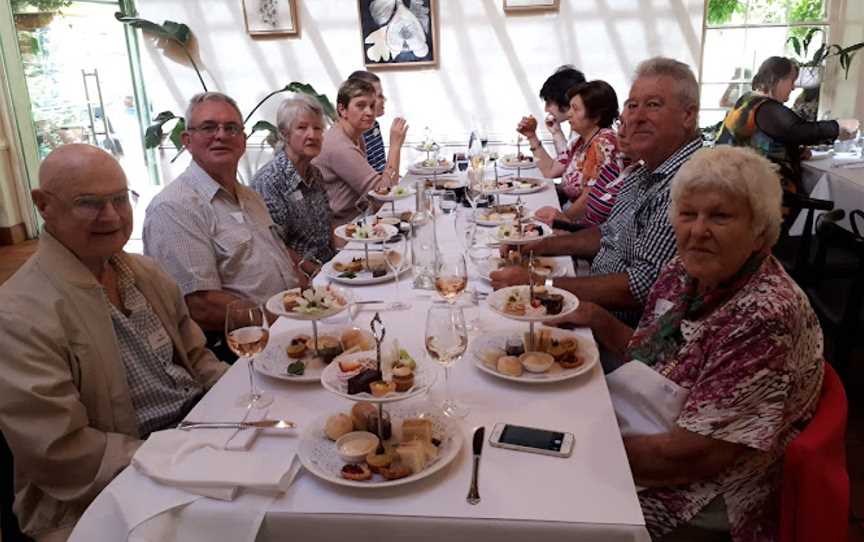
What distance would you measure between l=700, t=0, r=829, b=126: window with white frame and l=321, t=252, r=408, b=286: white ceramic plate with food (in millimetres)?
4754

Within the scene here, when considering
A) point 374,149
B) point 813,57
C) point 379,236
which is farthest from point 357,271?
point 813,57

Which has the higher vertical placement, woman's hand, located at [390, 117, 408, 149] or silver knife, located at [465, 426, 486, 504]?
woman's hand, located at [390, 117, 408, 149]

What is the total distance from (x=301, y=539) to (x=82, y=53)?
6.64 metres

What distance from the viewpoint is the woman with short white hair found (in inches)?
122

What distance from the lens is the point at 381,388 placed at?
→ 1277 mm

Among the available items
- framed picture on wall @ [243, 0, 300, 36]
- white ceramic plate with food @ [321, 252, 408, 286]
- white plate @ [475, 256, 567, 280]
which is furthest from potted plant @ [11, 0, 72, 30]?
white plate @ [475, 256, 567, 280]

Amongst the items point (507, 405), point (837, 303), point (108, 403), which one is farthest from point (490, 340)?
point (837, 303)

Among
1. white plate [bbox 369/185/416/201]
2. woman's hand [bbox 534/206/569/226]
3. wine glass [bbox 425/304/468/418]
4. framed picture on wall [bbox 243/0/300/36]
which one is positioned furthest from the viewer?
framed picture on wall [bbox 243/0/300/36]

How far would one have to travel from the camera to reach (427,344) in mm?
1400

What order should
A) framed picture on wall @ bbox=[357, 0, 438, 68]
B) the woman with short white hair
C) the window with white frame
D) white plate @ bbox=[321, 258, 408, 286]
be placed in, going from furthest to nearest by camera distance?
1. framed picture on wall @ bbox=[357, 0, 438, 68]
2. the window with white frame
3. the woman with short white hair
4. white plate @ bbox=[321, 258, 408, 286]

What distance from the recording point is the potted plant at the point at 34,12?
595cm

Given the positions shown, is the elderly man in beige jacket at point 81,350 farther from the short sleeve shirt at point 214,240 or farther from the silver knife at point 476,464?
the silver knife at point 476,464

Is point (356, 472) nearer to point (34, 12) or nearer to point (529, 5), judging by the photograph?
point (529, 5)

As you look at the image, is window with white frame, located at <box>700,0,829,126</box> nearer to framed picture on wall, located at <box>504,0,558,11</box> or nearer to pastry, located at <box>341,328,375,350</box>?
framed picture on wall, located at <box>504,0,558,11</box>
